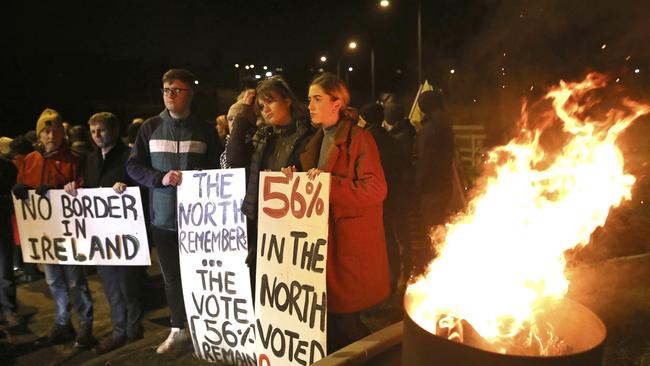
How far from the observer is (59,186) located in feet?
16.1

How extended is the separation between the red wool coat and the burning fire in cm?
39

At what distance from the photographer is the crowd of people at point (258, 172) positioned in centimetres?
321

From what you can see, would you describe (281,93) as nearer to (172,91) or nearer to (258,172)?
(258,172)

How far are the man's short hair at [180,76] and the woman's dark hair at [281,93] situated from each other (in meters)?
1.00

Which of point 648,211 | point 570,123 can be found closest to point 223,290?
point 570,123

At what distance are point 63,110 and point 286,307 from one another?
101 feet

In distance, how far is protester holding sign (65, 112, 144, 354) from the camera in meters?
4.60

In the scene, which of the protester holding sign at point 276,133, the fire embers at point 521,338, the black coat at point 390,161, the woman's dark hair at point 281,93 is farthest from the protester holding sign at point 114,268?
the fire embers at point 521,338

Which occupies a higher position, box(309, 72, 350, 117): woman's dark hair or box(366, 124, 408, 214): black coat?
box(309, 72, 350, 117): woman's dark hair

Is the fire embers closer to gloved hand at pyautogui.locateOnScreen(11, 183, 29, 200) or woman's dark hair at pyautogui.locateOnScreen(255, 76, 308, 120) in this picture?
woman's dark hair at pyautogui.locateOnScreen(255, 76, 308, 120)

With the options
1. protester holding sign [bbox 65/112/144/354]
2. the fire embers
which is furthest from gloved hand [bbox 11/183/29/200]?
the fire embers

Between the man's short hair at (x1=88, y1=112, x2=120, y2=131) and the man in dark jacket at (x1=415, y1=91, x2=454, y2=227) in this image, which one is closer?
the man's short hair at (x1=88, y1=112, x2=120, y2=131)

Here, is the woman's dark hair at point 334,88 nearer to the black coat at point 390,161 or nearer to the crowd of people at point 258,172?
the crowd of people at point 258,172

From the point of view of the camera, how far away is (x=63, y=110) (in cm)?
2925
